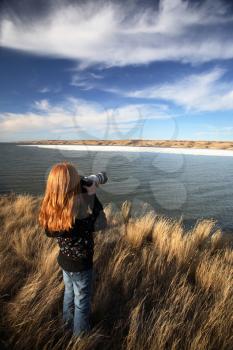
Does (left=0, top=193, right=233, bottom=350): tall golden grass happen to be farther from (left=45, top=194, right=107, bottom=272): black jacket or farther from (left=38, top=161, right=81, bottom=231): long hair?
(left=38, top=161, right=81, bottom=231): long hair

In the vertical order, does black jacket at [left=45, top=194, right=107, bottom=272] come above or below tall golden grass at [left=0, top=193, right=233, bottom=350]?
above

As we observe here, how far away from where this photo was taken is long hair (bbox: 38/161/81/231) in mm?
2592

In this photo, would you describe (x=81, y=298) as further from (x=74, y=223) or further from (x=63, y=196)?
(x=63, y=196)

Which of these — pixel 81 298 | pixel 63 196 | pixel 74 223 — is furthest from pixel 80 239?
pixel 81 298

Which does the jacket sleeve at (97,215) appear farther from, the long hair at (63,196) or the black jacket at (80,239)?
the long hair at (63,196)

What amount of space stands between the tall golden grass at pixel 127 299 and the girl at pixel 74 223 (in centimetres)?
31

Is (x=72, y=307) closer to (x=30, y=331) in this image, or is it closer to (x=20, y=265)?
(x=30, y=331)

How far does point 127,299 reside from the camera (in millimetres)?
3523

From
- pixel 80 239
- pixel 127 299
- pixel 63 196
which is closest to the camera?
pixel 63 196

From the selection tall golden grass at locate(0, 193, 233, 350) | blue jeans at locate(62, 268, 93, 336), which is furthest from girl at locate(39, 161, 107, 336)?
tall golden grass at locate(0, 193, 233, 350)

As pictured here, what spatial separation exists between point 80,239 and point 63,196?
453 millimetres

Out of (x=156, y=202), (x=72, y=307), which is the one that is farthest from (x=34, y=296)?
(x=156, y=202)

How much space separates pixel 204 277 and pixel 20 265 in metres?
2.54

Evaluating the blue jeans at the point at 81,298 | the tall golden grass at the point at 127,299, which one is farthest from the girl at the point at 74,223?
the tall golden grass at the point at 127,299
